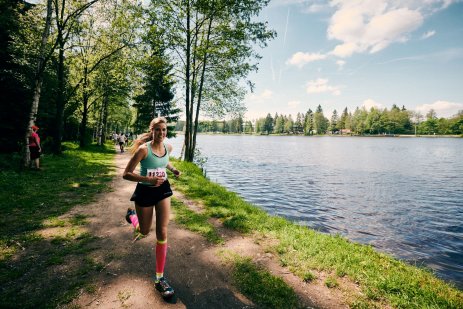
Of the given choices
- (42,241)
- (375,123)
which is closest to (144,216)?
(42,241)

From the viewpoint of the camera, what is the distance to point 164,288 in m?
4.38

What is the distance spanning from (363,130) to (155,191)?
549 ft

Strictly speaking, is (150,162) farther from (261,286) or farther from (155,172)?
(261,286)

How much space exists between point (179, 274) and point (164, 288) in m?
0.76

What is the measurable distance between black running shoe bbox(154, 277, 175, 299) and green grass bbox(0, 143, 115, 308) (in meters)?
1.40

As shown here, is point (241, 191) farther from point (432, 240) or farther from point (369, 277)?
point (369, 277)

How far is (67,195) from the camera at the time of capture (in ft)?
33.2

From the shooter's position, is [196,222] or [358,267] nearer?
[358,267]

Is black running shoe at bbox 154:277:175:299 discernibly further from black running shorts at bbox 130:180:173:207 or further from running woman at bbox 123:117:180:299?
black running shorts at bbox 130:180:173:207

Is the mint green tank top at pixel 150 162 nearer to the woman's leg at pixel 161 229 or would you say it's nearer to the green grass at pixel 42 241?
the woman's leg at pixel 161 229

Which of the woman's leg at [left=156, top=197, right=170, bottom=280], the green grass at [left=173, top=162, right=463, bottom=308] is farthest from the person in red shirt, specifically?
the woman's leg at [left=156, top=197, right=170, bottom=280]

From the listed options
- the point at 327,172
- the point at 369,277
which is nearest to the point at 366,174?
the point at 327,172

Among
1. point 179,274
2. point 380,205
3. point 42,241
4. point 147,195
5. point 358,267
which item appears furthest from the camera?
point 380,205

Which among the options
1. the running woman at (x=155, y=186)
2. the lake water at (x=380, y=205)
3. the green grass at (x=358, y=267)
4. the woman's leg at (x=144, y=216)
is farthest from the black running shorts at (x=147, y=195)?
the lake water at (x=380, y=205)
